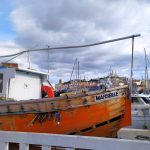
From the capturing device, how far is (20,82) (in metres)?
11.5

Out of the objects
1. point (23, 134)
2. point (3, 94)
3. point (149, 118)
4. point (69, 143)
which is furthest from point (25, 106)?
point (149, 118)

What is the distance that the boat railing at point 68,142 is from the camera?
12.2 ft

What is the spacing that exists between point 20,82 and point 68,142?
7.55 m

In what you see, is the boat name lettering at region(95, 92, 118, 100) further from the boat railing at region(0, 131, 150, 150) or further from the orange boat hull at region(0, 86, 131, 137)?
the boat railing at region(0, 131, 150, 150)

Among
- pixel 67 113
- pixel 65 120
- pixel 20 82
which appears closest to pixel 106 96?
pixel 67 113

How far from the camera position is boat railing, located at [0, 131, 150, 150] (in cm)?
372

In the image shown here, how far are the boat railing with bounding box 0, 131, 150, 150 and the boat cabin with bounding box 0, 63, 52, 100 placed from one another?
608 cm

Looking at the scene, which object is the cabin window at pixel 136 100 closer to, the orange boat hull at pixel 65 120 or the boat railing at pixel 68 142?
the orange boat hull at pixel 65 120

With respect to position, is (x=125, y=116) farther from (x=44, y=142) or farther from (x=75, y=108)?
(x=44, y=142)

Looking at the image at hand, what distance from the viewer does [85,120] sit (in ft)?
32.3

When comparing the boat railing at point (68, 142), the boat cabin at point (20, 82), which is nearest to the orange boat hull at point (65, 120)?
the boat cabin at point (20, 82)

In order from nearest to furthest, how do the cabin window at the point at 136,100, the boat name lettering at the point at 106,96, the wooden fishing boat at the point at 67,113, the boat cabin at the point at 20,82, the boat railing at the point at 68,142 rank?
the boat railing at the point at 68,142
the wooden fishing boat at the point at 67,113
the boat name lettering at the point at 106,96
the boat cabin at the point at 20,82
the cabin window at the point at 136,100

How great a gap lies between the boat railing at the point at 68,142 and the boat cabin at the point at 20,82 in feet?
19.9

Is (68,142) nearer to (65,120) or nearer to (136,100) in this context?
(65,120)
